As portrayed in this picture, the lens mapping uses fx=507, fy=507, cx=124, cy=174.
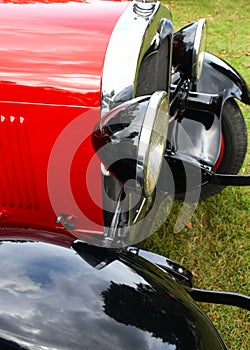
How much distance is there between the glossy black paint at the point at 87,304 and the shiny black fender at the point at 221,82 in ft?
4.46

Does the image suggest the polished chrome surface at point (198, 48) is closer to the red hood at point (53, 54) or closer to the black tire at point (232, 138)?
the black tire at point (232, 138)

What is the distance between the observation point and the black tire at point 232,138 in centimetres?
248

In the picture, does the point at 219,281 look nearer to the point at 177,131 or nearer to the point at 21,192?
the point at 177,131

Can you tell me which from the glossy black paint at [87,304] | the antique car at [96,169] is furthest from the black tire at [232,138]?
the glossy black paint at [87,304]

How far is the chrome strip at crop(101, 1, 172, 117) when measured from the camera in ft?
5.13

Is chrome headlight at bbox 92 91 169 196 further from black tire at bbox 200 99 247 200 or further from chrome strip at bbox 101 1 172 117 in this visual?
black tire at bbox 200 99 247 200

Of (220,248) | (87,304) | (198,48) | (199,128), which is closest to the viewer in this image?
(87,304)

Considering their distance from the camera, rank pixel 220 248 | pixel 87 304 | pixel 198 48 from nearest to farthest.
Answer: pixel 87 304 < pixel 198 48 < pixel 220 248

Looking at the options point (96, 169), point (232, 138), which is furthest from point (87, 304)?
point (232, 138)

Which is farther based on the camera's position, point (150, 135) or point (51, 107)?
point (51, 107)

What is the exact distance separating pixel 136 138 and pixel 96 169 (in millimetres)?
314

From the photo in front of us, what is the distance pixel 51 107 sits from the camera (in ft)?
5.25

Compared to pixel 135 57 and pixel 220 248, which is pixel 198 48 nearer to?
pixel 135 57

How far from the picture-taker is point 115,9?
1885 millimetres
